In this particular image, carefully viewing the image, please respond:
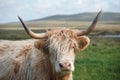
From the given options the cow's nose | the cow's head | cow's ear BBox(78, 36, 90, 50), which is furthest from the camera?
cow's ear BBox(78, 36, 90, 50)

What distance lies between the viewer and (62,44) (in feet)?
26.6

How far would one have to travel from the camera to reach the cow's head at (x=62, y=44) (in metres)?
7.80

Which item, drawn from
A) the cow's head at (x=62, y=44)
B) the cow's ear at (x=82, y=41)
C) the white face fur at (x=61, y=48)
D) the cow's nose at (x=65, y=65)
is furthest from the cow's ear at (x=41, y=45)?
the cow's nose at (x=65, y=65)

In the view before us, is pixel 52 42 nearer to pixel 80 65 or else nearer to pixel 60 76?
pixel 60 76

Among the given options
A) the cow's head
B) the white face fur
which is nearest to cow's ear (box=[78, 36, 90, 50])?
the cow's head

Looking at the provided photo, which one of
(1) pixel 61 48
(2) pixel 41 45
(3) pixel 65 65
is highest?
(2) pixel 41 45

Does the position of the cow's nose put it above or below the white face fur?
below

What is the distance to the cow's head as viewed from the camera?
7804 millimetres

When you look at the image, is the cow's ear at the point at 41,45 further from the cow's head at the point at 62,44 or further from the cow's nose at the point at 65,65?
the cow's nose at the point at 65,65

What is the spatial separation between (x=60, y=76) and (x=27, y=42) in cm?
192

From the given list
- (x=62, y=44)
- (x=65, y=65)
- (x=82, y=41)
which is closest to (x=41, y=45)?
(x=62, y=44)

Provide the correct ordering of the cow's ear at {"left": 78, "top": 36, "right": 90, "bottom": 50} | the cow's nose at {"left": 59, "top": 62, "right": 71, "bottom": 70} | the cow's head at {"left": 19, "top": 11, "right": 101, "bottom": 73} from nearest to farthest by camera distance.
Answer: the cow's nose at {"left": 59, "top": 62, "right": 71, "bottom": 70}, the cow's head at {"left": 19, "top": 11, "right": 101, "bottom": 73}, the cow's ear at {"left": 78, "top": 36, "right": 90, "bottom": 50}

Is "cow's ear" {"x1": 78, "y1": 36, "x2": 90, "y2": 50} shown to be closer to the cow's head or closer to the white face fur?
the cow's head

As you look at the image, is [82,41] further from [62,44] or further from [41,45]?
[41,45]
